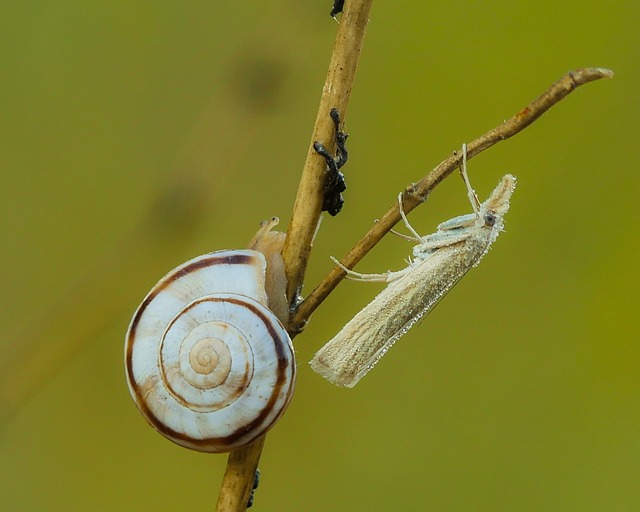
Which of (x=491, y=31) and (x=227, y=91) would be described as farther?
(x=491, y=31)

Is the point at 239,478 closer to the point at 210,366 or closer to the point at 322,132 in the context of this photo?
the point at 210,366

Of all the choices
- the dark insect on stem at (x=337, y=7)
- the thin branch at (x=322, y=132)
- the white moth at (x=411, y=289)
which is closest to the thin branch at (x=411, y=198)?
the thin branch at (x=322, y=132)

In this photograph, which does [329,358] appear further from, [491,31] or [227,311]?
[491,31]

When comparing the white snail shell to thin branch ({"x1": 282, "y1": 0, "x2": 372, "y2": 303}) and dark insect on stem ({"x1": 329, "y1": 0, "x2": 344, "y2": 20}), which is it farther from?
dark insect on stem ({"x1": 329, "y1": 0, "x2": 344, "y2": 20})

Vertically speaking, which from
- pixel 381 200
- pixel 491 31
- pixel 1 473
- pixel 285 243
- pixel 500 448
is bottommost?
pixel 1 473

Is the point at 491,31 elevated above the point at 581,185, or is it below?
above

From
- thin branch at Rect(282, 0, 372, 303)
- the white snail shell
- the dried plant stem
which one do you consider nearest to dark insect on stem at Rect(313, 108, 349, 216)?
thin branch at Rect(282, 0, 372, 303)

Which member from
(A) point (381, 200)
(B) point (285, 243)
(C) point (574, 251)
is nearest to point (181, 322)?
(B) point (285, 243)
